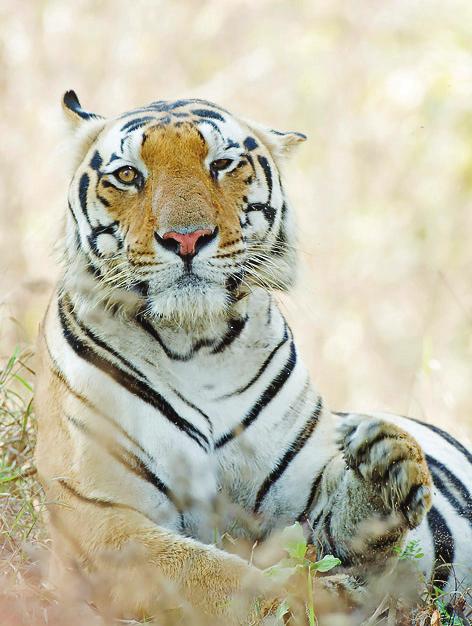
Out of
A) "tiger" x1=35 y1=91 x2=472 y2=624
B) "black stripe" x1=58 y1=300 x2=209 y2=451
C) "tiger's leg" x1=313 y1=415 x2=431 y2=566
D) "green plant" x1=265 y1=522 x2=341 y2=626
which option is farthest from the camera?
"black stripe" x1=58 y1=300 x2=209 y2=451

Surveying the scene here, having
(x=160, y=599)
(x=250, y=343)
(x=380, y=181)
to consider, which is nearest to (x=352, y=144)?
(x=380, y=181)

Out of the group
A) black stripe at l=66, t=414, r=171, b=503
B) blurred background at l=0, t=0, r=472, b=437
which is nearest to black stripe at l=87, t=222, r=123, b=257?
black stripe at l=66, t=414, r=171, b=503

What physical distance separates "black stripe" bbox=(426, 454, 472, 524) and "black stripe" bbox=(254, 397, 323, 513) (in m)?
0.58

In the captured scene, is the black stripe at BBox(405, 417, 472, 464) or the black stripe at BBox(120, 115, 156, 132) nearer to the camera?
the black stripe at BBox(120, 115, 156, 132)

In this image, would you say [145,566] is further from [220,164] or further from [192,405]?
[220,164]

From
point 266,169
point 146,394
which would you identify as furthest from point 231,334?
point 266,169

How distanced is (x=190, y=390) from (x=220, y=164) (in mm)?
739

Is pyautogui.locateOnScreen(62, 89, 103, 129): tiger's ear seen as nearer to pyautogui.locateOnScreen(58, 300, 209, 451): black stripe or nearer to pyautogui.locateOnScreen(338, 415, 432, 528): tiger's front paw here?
pyautogui.locateOnScreen(58, 300, 209, 451): black stripe

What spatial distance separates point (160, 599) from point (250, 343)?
40.7 inches

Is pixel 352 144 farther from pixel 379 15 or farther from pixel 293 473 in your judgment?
pixel 293 473

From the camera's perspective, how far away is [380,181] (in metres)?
12.1

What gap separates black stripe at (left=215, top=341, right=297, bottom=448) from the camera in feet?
11.7

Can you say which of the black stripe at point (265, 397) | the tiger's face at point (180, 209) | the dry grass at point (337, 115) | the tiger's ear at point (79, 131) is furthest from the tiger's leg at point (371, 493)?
the dry grass at point (337, 115)

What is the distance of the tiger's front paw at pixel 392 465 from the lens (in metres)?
3.04
